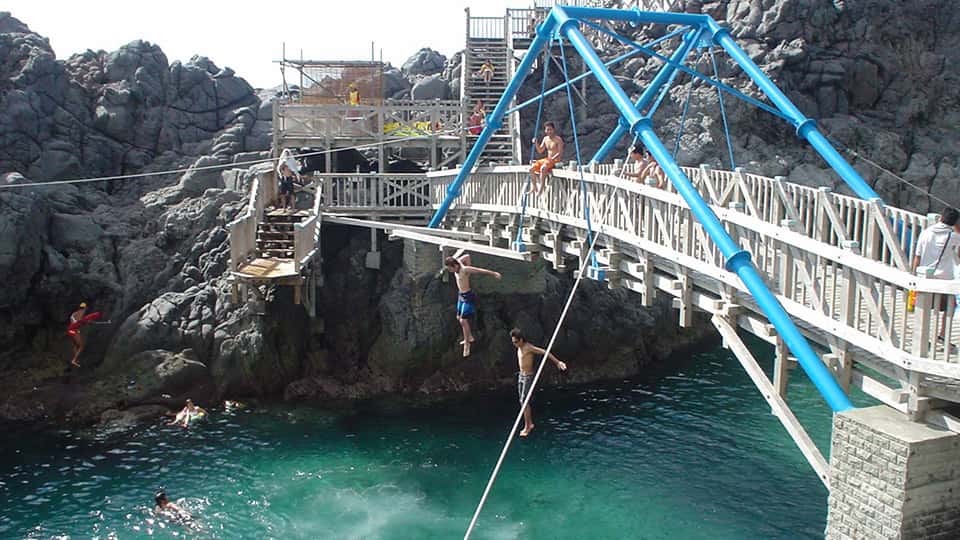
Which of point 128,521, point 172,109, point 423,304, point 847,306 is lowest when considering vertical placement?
point 128,521

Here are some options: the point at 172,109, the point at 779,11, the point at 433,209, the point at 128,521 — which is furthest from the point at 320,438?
the point at 779,11

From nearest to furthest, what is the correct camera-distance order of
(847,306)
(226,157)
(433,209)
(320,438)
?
(847,306) → (320,438) → (433,209) → (226,157)

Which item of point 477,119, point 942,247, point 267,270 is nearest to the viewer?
point 942,247

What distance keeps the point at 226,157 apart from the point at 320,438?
40.7 feet

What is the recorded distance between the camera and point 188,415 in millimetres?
22562

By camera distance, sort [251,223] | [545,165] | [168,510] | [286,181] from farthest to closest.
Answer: [286,181] < [251,223] < [545,165] < [168,510]

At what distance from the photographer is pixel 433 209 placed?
2489 centimetres

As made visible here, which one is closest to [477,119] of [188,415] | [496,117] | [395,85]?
[496,117]

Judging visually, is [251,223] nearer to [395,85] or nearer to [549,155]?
[549,155]

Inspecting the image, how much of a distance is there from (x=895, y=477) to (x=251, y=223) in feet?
48.4

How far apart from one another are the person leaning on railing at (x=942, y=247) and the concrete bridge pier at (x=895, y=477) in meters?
→ 1.24

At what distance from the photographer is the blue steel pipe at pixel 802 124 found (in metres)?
13.6

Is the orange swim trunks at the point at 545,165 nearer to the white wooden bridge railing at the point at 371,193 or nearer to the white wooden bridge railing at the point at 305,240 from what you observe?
the white wooden bridge railing at the point at 305,240

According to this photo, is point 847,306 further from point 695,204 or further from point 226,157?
point 226,157
